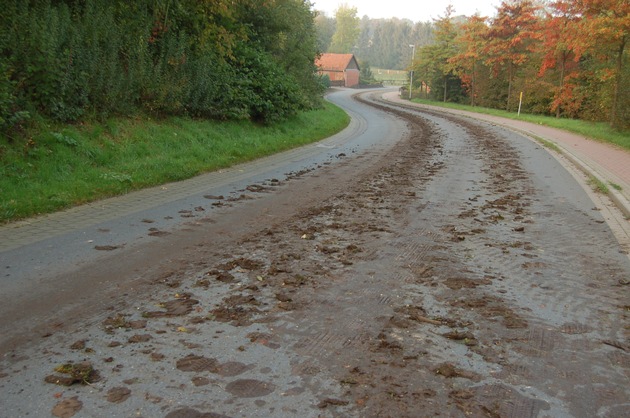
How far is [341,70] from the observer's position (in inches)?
3703

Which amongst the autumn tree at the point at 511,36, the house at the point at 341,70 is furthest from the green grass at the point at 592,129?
the house at the point at 341,70

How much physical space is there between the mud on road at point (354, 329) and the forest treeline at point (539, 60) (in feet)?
58.0

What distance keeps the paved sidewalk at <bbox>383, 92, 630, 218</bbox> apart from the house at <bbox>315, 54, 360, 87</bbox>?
70745mm

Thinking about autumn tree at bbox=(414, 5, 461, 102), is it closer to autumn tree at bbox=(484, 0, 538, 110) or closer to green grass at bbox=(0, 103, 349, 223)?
autumn tree at bbox=(484, 0, 538, 110)

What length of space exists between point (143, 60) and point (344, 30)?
396 ft

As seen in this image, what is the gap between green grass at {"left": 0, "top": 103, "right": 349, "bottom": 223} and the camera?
7980 mm

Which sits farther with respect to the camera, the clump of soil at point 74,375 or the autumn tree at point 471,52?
the autumn tree at point 471,52

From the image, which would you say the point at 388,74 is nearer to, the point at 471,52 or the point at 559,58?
the point at 471,52

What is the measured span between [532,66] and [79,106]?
3238 cm

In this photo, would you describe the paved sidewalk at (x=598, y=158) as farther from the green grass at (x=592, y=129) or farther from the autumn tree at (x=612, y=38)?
the autumn tree at (x=612, y=38)

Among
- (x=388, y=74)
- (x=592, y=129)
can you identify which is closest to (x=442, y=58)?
(x=592, y=129)

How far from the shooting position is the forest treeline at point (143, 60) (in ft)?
32.4

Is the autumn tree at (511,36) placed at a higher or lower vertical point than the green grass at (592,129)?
higher

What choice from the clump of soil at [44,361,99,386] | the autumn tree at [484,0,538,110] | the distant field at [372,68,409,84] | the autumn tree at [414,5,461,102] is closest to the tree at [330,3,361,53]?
the distant field at [372,68,409,84]
